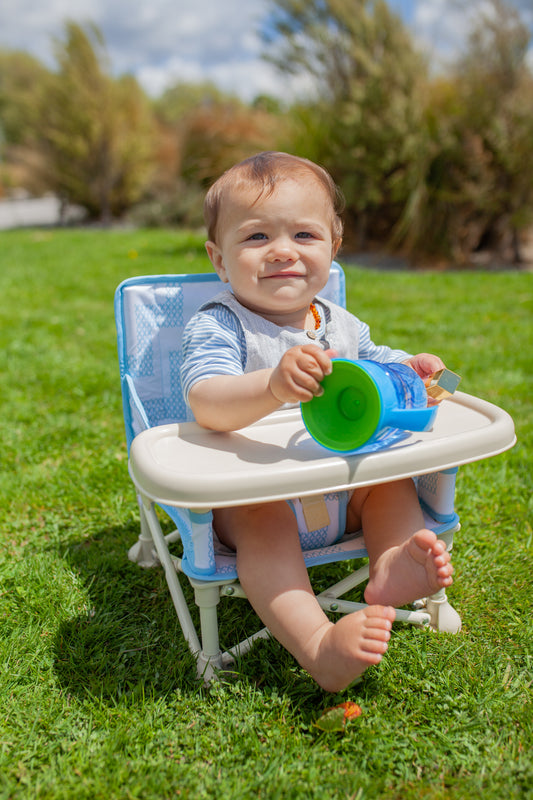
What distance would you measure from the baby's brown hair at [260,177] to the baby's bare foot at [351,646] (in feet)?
3.28

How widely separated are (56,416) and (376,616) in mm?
2228

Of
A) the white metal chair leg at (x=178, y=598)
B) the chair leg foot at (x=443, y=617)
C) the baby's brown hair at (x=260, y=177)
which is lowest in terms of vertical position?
the chair leg foot at (x=443, y=617)

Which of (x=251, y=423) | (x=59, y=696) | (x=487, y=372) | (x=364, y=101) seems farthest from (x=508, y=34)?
(x=59, y=696)

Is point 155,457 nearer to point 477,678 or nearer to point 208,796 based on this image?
point 208,796

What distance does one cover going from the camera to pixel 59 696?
1449 mm

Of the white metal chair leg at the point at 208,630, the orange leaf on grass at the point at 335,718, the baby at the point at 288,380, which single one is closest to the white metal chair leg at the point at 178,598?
the white metal chair leg at the point at 208,630

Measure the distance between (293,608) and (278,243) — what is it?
0.85 m

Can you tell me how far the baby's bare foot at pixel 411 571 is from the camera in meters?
1.30

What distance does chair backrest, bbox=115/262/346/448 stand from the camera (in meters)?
1.89

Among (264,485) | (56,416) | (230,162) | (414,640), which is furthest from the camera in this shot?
(230,162)

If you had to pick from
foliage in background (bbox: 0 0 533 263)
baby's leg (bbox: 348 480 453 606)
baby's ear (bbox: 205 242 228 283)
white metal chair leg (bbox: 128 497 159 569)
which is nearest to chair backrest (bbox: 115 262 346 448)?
baby's ear (bbox: 205 242 228 283)

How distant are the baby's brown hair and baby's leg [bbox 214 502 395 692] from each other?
77cm

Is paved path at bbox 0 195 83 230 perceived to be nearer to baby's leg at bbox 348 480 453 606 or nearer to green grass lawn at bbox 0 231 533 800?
green grass lawn at bbox 0 231 533 800

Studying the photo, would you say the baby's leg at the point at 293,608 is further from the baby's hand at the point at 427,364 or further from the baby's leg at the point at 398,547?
the baby's hand at the point at 427,364
